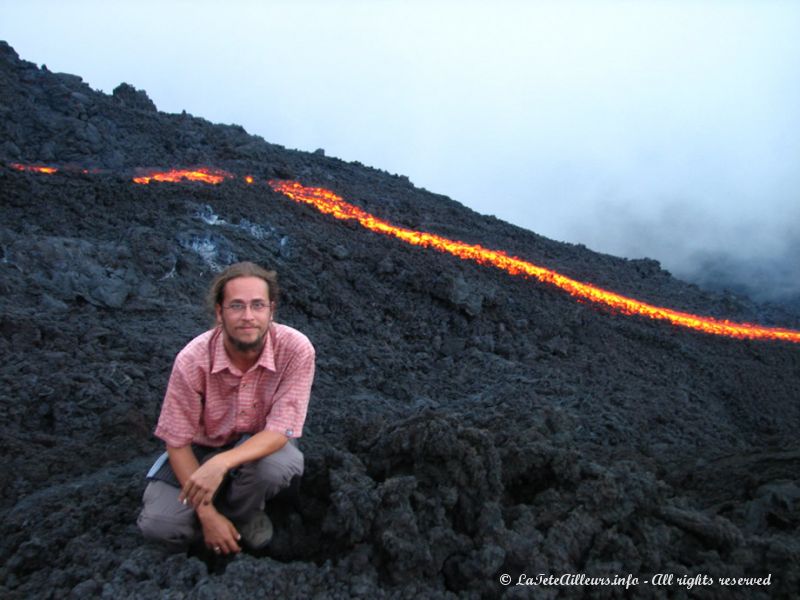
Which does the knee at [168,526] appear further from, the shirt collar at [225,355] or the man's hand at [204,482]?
the shirt collar at [225,355]

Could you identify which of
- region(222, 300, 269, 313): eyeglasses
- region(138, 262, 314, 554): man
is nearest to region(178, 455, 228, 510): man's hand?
region(138, 262, 314, 554): man

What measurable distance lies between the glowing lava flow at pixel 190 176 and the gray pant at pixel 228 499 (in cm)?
917

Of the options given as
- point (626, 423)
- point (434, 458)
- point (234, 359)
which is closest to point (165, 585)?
point (234, 359)

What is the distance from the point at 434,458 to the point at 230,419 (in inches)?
46.6

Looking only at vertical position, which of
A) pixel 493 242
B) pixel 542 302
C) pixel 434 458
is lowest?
pixel 434 458

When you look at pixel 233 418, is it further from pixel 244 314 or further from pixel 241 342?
pixel 244 314

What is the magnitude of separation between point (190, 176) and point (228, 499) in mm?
10491

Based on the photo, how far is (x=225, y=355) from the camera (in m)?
2.65

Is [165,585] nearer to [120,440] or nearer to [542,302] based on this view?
[120,440]

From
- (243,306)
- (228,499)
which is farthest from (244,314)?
(228,499)

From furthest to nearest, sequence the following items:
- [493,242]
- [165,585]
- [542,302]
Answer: [493,242] → [542,302] → [165,585]

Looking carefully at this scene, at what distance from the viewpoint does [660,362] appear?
891 cm

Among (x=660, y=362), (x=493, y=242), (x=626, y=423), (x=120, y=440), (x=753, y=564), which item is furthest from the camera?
(x=493, y=242)

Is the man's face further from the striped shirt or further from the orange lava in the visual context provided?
the orange lava
